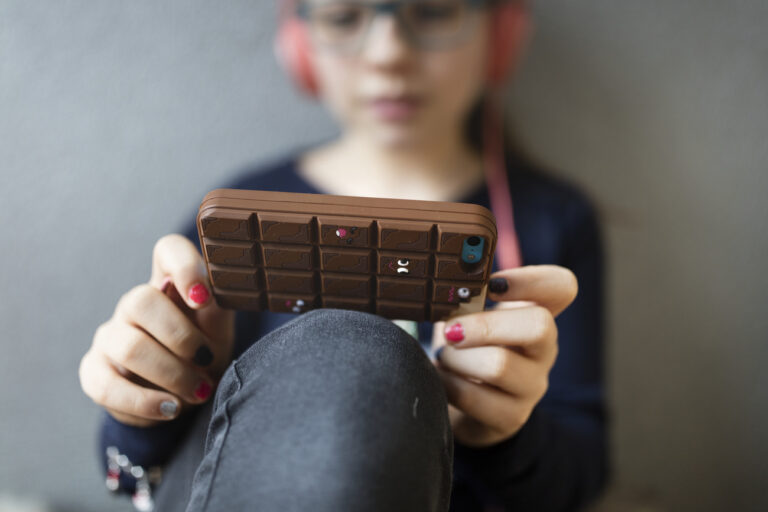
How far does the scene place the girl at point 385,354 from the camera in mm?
322

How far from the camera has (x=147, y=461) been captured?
50 cm

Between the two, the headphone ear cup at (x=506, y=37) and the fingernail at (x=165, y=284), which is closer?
the fingernail at (x=165, y=284)

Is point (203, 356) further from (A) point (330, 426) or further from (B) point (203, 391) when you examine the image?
(A) point (330, 426)

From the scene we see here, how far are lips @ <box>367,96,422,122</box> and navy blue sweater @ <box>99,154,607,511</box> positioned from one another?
0.14m

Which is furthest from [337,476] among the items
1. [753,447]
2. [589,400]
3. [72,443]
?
[753,447]

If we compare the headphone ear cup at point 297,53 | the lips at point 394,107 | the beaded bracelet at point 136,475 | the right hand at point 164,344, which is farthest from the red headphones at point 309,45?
the beaded bracelet at point 136,475

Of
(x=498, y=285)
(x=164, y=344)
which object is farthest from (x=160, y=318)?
(x=498, y=285)

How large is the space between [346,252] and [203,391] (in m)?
0.18

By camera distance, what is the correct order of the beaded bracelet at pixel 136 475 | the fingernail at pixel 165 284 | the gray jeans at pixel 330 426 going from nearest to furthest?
the gray jeans at pixel 330 426 → the fingernail at pixel 165 284 → the beaded bracelet at pixel 136 475

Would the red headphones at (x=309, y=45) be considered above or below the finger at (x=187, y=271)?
above

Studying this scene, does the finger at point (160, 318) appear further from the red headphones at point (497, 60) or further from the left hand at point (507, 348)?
the red headphones at point (497, 60)

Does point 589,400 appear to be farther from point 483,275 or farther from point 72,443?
point 72,443

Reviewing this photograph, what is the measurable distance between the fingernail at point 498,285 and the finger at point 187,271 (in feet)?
0.67

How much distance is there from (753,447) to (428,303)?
2.68ft
